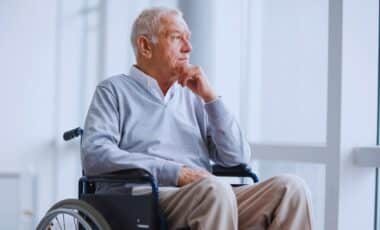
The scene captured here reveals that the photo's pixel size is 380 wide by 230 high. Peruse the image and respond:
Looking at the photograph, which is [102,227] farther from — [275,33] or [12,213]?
[12,213]

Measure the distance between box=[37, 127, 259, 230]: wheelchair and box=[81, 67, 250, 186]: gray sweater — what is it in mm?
89

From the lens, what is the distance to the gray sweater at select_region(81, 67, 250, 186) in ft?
6.27

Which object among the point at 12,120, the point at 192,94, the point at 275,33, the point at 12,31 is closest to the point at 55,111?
the point at 12,120

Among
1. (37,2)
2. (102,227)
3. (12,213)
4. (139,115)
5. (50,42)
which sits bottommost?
(12,213)

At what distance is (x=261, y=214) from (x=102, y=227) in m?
0.50

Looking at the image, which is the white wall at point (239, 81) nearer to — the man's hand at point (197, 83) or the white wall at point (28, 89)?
the white wall at point (28, 89)

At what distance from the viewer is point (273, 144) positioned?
288cm

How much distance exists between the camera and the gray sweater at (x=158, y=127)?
6.27 ft

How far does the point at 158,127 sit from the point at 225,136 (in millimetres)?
246

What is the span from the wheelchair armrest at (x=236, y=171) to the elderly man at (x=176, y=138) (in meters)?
0.02

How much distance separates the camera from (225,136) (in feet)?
6.75

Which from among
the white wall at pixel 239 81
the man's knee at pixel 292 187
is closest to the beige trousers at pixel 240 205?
the man's knee at pixel 292 187

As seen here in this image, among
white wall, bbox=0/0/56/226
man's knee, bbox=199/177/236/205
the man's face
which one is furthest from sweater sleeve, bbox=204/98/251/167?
white wall, bbox=0/0/56/226

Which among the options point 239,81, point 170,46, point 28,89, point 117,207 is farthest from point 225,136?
point 28,89
